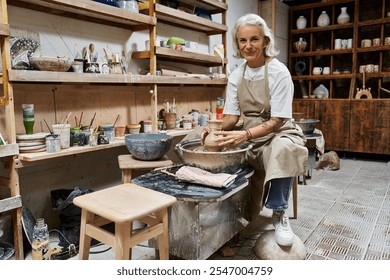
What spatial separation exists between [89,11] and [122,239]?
178 cm

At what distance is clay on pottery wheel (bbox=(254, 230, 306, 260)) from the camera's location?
1.98 meters

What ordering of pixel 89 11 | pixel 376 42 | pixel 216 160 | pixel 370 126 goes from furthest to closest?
pixel 376 42
pixel 370 126
pixel 89 11
pixel 216 160

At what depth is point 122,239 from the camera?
133cm

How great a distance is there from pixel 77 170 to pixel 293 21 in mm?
4696

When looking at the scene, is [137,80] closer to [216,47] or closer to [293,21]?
[216,47]

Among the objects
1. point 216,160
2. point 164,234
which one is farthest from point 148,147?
point 164,234

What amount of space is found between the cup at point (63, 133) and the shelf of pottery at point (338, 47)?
13.9 ft

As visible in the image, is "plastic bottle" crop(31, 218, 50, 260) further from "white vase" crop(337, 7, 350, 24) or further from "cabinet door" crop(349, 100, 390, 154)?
"white vase" crop(337, 7, 350, 24)

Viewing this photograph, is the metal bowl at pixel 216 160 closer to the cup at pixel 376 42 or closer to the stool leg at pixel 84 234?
the stool leg at pixel 84 234

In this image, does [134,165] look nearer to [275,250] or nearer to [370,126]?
[275,250]

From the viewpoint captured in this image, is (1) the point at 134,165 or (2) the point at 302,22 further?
(2) the point at 302,22

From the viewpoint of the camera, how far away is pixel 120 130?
9.23 feet

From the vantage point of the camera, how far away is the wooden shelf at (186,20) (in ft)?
9.97

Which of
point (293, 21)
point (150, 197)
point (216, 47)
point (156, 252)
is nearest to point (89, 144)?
Result: point (156, 252)
